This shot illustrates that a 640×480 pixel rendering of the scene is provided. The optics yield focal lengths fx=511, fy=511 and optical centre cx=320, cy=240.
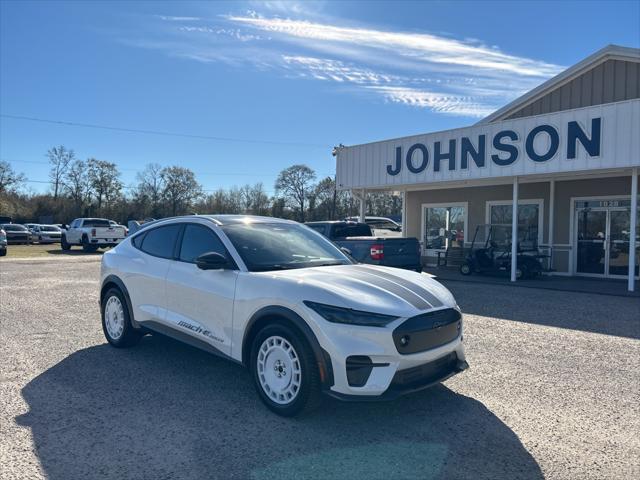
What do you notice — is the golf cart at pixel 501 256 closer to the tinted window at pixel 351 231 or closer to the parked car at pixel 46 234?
the tinted window at pixel 351 231

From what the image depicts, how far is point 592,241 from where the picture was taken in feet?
52.5

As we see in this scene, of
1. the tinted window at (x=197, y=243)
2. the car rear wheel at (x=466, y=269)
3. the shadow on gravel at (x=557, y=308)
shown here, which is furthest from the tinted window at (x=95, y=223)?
the tinted window at (x=197, y=243)

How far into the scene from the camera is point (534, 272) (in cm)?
1500

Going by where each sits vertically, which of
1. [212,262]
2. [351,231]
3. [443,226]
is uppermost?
[443,226]

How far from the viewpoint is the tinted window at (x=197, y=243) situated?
5.13 metres

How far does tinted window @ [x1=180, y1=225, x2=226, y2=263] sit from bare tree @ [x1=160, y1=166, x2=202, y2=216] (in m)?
64.2

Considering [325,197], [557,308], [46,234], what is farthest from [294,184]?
[557,308]

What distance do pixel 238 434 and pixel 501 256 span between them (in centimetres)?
1315

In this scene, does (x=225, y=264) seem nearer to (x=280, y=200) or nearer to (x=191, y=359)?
(x=191, y=359)

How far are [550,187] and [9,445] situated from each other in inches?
658

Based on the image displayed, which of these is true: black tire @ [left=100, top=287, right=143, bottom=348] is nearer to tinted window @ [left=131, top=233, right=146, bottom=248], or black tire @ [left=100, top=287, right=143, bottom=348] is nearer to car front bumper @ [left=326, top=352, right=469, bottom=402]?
tinted window @ [left=131, top=233, right=146, bottom=248]

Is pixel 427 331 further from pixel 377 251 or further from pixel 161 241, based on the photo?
pixel 377 251


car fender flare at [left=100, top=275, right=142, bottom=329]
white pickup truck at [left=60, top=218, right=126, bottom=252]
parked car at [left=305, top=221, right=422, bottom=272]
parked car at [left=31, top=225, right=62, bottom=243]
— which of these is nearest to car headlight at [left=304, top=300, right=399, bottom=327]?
car fender flare at [left=100, top=275, right=142, bottom=329]

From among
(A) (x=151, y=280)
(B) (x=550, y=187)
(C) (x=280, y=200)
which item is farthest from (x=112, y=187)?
(A) (x=151, y=280)
